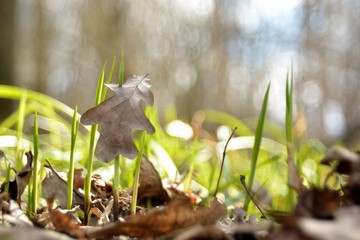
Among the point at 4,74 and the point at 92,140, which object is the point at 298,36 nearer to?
the point at 4,74

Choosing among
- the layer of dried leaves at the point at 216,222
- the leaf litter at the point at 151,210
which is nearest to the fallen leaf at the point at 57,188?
the leaf litter at the point at 151,210

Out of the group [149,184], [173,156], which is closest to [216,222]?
[149,184]

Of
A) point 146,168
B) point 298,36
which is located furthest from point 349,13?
point 146,168

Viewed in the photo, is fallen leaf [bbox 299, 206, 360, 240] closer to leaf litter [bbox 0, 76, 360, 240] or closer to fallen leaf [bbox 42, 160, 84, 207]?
leaf litter [bbox 0, 76, 360, 240]

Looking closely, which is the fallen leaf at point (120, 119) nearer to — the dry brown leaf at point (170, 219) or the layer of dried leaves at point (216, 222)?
the layer of dried leaves at point (216, 222)

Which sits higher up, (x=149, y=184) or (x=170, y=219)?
(x=170, y=219)

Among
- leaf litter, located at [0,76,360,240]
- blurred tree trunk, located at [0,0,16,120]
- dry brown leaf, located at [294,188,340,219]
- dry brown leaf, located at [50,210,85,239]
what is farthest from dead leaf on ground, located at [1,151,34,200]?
blurred tree trunk, located at [0,0,16,120]

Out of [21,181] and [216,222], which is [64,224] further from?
[21,181]
